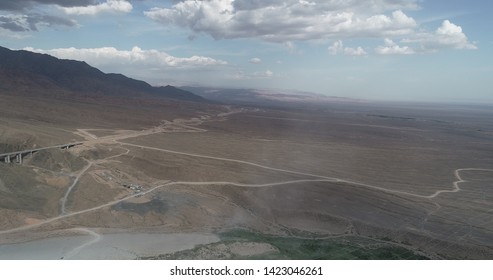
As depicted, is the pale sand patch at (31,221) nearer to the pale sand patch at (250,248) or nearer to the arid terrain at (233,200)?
the arid terrain at (233,200)

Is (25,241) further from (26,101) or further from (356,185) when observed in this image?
(26,101)

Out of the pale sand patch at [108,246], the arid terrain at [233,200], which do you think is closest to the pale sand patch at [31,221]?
the arid terrain at [233,200]

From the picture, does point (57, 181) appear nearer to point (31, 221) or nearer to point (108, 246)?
point (31, 221)

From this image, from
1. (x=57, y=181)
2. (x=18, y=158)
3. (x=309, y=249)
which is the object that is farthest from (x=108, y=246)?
(x=18, y=158)

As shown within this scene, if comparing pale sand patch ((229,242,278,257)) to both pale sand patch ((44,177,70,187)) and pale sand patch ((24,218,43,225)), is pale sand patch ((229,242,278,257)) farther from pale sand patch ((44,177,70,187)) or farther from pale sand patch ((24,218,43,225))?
pale sand patch ((44,177,70,187))

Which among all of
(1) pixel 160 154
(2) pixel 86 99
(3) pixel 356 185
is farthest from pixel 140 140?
(2) pixel 86 99

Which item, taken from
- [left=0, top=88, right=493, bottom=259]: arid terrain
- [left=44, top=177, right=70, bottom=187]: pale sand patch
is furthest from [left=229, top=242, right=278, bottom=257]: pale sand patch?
[left=44, top=177, right=70, bottom=187]: pale sand patch

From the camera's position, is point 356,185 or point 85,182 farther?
point 356,185

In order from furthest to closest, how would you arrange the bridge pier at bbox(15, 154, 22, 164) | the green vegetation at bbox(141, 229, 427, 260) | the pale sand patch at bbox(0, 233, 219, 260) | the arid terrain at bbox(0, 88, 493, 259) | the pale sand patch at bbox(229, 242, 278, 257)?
1. the bridge pier at bbox(15, 154, 22, 164)
2. the arid terrain at bbox(0, 88, 493, 259)
3. the pale sand patch at bbox(229, 242, 278, 257)
4. the green vegetation at bbox(141, 229, 427, 260)
5. the pale sand patch at bbox(0, 233, 219, 260)
